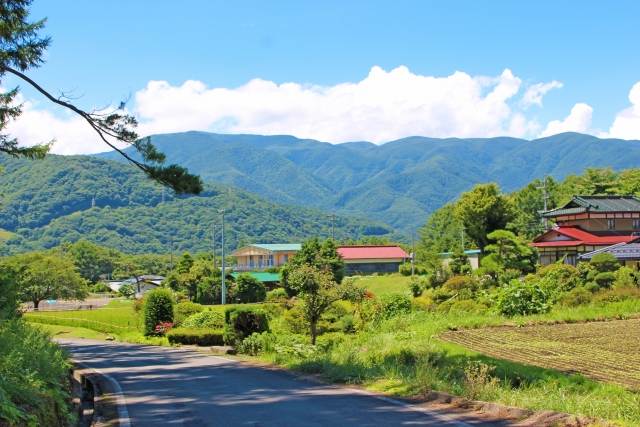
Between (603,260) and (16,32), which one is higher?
(16,32)

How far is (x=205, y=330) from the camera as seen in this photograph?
83.3 feet

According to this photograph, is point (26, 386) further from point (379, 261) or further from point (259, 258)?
point (259, 258)

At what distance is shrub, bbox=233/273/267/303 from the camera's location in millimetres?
56125

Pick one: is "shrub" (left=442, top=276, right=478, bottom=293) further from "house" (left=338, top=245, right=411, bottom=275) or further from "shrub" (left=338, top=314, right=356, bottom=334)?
"house" (left=338, top=245, right=411, bottom=275)

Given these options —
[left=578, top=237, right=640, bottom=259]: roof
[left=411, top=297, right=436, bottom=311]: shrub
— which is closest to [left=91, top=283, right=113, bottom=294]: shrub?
[left=411, top=297, right=436, bottom=311]: shrub

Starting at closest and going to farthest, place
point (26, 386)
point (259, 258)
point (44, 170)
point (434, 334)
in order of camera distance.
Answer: point (26, 386) < point (434, 334) < point (259, 258) < point (44, 170)

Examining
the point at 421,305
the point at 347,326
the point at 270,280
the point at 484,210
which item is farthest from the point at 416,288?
the point at 270,280

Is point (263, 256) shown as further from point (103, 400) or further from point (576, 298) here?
point (103, 400)

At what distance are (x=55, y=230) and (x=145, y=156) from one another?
128261 millimetres

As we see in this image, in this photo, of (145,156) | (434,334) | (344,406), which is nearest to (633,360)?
(434,334)

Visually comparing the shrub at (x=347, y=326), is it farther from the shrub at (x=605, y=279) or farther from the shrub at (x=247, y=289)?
the shrub at (x=247, y=289)

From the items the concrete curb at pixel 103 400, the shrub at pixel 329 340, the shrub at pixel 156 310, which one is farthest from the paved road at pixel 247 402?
the shrub at pixel 156 310

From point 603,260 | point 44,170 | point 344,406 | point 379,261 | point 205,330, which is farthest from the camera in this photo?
point 44,170

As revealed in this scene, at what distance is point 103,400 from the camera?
10.4 m
